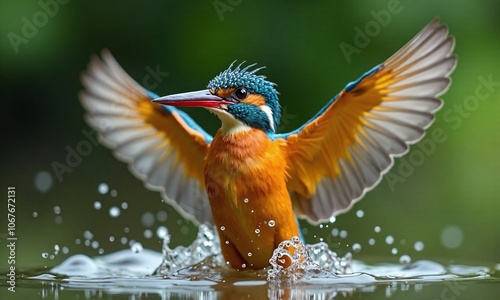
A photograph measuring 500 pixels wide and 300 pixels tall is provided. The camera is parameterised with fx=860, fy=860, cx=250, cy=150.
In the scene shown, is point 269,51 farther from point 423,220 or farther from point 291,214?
point 291,214

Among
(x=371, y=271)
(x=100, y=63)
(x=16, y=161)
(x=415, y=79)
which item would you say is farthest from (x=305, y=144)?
(x=16, y=161)

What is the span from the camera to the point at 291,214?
3473 millimetres

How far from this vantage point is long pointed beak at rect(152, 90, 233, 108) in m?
3.34

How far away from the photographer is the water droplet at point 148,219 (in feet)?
19.5

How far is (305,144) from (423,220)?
2.57 metres

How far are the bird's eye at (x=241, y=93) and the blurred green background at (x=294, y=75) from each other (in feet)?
7.04

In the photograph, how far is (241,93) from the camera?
347 centimetres

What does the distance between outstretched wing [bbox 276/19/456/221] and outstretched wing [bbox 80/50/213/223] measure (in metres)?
0.54

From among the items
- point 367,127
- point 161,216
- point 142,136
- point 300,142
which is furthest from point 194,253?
point 161,216

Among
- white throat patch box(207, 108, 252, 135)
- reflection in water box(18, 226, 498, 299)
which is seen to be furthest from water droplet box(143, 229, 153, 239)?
white throat patch box(207, 108, 252, 135)

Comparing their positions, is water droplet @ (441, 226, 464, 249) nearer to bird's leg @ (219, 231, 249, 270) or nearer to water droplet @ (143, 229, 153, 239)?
water droplet @ (143, 229, 153, 239)

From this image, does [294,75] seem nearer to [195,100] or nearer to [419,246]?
[419,246]

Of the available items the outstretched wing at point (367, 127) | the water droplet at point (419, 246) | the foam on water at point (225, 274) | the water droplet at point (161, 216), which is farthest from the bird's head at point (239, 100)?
the water droplet at point (161, 216)

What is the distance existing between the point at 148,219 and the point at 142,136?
2.07m
